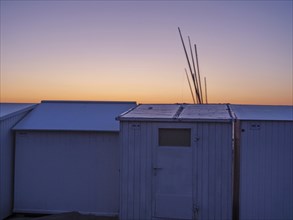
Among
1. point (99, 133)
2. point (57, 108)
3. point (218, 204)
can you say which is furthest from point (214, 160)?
point (57, 108)

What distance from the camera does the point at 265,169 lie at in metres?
9.16

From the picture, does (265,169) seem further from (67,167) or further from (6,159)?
(6,159)

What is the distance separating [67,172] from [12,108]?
10.5 ft

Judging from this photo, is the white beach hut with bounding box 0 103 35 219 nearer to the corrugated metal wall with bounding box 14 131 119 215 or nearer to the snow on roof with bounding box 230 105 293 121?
the corrugated metal wall with bounding box 14 131 119 215

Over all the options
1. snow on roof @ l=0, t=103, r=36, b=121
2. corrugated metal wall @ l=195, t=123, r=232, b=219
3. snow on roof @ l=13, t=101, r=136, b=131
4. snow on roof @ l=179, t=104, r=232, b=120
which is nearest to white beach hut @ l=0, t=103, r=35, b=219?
snow on roof @ l=0, t=103, r=36, b=121

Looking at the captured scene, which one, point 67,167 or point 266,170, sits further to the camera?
point 67,167

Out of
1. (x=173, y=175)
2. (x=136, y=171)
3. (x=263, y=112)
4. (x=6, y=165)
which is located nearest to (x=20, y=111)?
(x=6, y=165)

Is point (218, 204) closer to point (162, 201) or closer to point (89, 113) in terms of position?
point (162, 201)

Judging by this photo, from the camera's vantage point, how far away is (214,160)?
9.10 m

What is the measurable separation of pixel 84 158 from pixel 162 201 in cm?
303

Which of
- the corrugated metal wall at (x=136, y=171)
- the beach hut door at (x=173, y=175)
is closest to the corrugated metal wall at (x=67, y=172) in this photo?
the corrugated metal wall at (x=136, y=171)

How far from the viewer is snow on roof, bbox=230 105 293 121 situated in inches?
371

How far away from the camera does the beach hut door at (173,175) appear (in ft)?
30.0

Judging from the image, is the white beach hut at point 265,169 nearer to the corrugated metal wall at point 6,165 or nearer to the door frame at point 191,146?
the door frame at point 191,146
